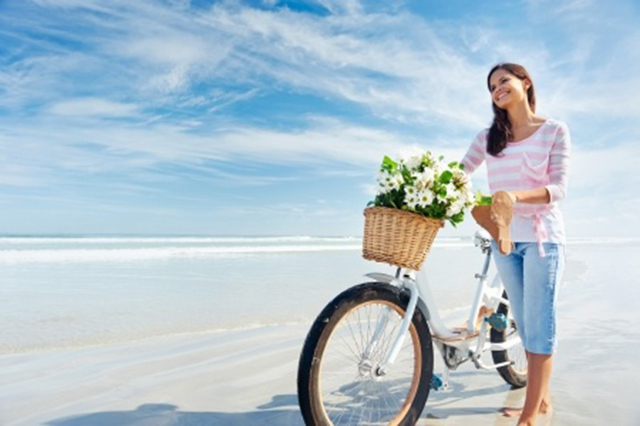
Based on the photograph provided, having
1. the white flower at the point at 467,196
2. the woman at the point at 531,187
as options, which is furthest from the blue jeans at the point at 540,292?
the white flower at the point at 467,196

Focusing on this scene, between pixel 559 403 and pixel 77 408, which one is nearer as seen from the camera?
pixel 77 408

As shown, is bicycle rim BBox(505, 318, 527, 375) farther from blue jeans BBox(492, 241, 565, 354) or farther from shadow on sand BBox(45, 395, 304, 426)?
shadow on sand BBox(45, 395, 304, 426)

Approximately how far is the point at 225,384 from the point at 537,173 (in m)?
2.57

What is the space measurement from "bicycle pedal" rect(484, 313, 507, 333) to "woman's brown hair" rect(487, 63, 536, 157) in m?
1.20

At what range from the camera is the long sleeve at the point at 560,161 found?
2.37 metres

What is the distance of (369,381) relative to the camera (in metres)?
3.06

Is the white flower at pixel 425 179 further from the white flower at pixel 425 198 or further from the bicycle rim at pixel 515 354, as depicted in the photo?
the bicycle rim at pixel 515 354

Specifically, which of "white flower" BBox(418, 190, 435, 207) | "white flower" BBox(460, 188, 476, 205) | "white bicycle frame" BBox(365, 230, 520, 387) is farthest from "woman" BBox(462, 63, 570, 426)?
"white flower" BBox(418, 190, 435, 207)

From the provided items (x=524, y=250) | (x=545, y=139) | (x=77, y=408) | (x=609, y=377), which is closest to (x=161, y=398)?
(x=77, y=408)

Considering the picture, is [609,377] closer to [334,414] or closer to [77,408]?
[334,414]

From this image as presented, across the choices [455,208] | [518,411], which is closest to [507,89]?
[455,208]

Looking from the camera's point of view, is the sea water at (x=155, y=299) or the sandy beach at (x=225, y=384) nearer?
the sandy beach at (x=225, y=384)

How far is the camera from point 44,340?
15.4 ft

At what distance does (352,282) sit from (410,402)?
6.21 meters
